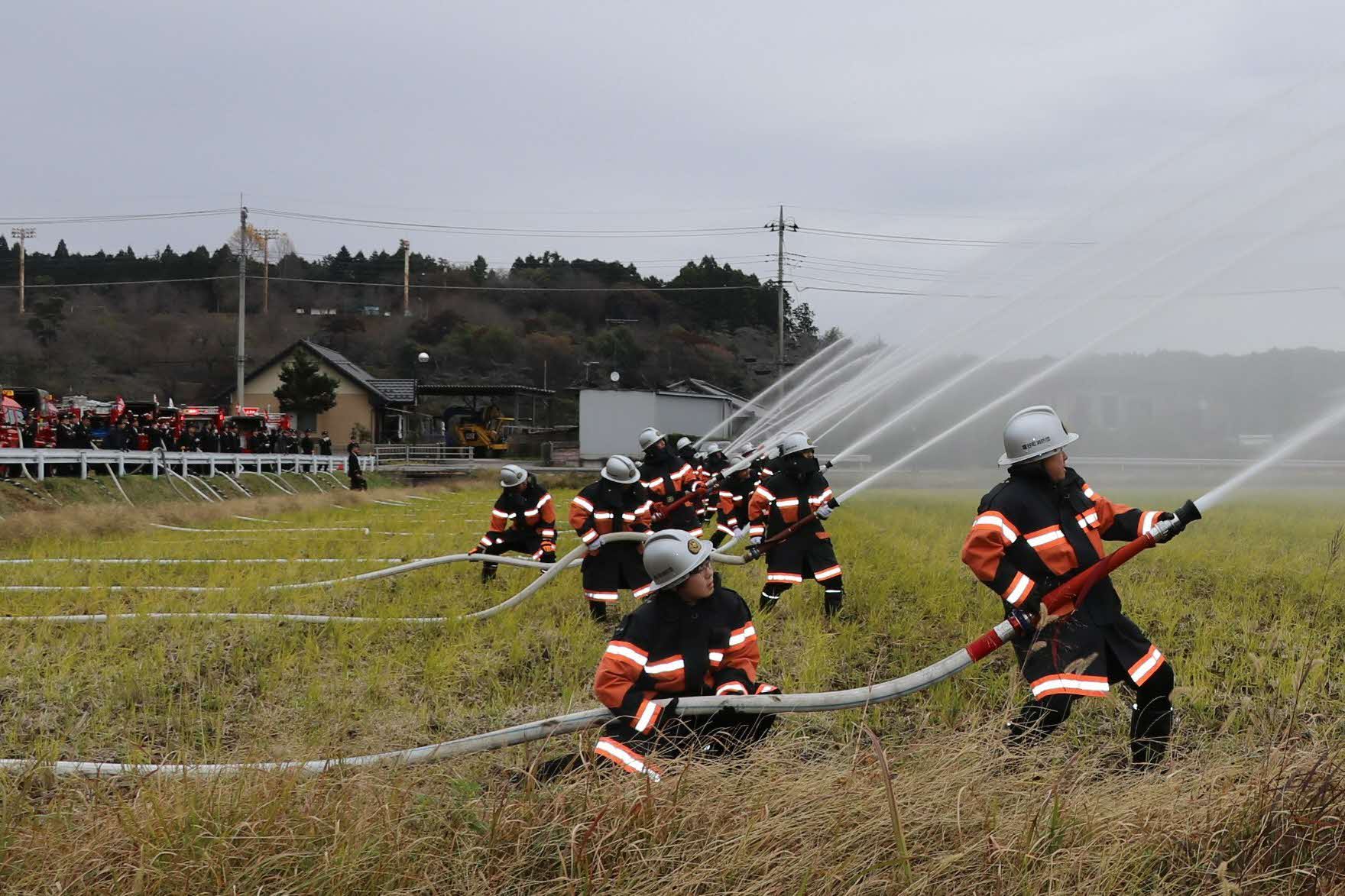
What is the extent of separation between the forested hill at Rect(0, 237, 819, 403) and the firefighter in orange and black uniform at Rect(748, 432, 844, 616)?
203ft

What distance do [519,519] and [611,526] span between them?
5.88 feet

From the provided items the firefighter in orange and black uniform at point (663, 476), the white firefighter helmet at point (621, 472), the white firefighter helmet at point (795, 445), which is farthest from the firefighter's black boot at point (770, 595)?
the firefighter in orange and black uniform at point (663, 476)

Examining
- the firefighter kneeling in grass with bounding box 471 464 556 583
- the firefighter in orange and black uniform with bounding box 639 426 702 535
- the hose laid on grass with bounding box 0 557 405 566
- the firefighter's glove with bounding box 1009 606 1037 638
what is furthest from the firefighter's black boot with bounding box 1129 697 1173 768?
the hose laid on grass with bounding box 0 557 405 566

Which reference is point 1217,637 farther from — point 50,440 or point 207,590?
point 50,440

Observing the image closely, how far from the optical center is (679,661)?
426cm

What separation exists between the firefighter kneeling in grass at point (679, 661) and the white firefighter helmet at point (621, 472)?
537 cm

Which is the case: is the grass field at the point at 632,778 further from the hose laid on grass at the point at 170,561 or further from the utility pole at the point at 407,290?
the utility pole at the point at 407,290

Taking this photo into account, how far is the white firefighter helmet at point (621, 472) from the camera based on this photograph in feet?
32.1

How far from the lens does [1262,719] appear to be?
4.94 meters

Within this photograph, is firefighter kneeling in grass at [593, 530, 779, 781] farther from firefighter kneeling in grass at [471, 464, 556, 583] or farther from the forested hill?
the forested hill

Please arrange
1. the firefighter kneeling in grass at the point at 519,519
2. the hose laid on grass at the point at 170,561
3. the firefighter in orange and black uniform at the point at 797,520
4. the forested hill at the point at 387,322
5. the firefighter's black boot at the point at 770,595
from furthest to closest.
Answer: the forested hill at the point at 387,322, the hose laid on grass at the point at 170,561, the firefighter kneeling in grass at the point at 519,519, the firefighter's black boot at the point at 770,595, the firefighter in orange and black uniform at the point at 797,520

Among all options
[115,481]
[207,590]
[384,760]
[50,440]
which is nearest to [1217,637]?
[384,760]

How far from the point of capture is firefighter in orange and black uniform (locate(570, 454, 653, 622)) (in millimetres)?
9008

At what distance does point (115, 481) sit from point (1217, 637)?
64.2 ft
